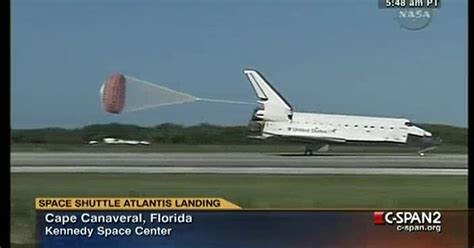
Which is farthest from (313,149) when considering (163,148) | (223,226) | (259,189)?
(163,148)

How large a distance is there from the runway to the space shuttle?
0.21 feet

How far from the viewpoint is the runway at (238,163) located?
115 inches

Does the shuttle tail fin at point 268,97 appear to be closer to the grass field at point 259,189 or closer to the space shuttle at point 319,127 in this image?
the space shuttle at point 319,127

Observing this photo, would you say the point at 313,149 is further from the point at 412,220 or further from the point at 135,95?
the point at 135,95

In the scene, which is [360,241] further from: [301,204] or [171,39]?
[171,39]

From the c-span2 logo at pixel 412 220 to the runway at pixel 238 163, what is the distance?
6.8 inches

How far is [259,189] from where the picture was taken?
9.75 ft

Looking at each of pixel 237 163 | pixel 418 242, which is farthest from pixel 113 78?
Result: pixel 418 242

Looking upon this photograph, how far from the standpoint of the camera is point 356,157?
9.97 feet

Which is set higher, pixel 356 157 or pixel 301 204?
pixel 356 157

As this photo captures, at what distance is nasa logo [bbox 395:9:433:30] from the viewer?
2.90 m

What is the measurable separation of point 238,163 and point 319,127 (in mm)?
374

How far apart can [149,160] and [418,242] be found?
46.6 inches

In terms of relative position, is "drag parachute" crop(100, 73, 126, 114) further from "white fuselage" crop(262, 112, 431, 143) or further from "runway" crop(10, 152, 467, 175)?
"white fuselage" crop(262, 112, 431, 143)
